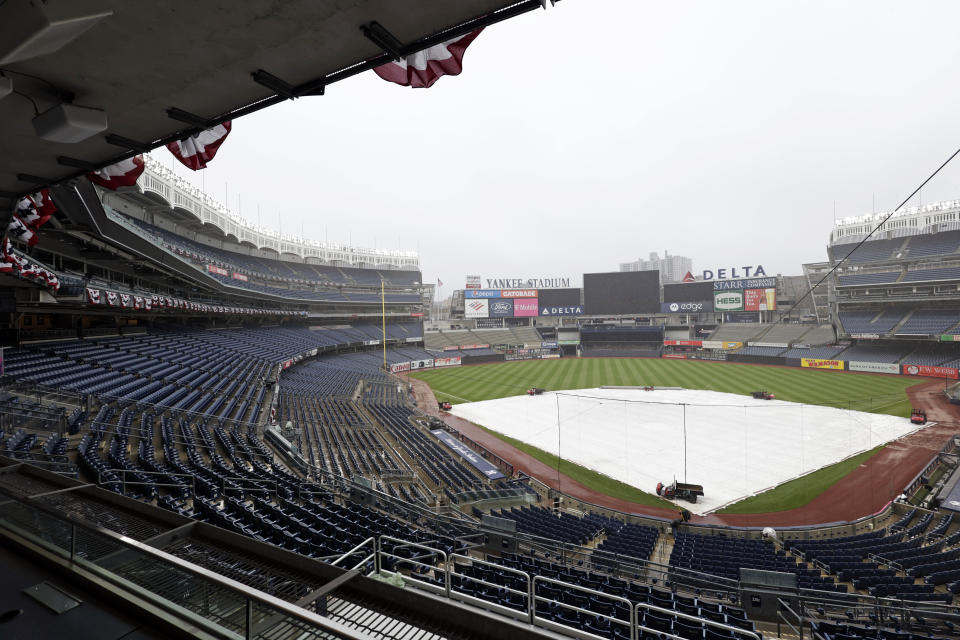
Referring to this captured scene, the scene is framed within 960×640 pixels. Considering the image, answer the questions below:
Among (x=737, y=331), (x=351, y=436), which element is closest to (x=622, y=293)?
(x=737, y=331)

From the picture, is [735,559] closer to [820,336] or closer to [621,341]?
[820,336]

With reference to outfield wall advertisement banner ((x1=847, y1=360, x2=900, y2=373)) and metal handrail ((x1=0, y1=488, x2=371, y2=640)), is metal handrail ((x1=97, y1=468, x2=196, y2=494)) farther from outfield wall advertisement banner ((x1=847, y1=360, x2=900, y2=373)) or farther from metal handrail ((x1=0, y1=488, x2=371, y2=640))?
outfield wall advertisement banner ((x1=847, y1=360, x2=900, y2=373))

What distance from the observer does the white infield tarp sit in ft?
69.2

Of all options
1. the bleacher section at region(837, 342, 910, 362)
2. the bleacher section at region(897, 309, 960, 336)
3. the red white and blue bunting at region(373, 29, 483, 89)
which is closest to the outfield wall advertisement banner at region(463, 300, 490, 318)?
the bleacher section at region(837, 342, 910, 362)

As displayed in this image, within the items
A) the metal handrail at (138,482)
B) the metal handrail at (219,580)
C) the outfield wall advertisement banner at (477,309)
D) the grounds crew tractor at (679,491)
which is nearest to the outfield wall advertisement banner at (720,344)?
the outfield wall advertisement banner at (477,309)

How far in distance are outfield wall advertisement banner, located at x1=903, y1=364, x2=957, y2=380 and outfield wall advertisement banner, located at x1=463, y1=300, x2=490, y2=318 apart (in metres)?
56.3

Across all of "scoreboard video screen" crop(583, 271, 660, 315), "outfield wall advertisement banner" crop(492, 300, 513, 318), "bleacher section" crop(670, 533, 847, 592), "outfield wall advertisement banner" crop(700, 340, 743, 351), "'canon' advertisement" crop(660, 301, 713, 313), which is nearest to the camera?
"bleacher section" crop(670, 533, 847, 592)

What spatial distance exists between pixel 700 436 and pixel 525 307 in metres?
53.2

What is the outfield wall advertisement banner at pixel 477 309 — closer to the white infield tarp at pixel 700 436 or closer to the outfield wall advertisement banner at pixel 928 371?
the white infield tarp at pixel 700 436

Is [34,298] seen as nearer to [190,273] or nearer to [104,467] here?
[190,273]

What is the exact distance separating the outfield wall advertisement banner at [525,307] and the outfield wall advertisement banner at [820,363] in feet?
133

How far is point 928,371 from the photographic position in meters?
43.5

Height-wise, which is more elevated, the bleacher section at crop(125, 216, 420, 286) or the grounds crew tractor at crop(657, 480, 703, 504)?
the bleacher section at crop(125, 216, 420, 286)

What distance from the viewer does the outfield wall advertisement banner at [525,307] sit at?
78.5 m
